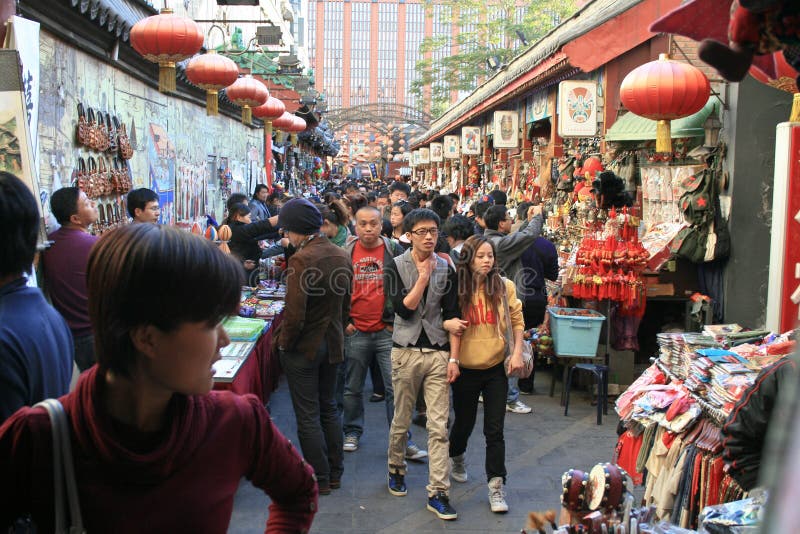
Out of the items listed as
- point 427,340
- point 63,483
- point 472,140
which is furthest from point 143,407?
point 472,140

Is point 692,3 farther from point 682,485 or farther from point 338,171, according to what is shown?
point 338,171

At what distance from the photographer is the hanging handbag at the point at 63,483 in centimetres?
146

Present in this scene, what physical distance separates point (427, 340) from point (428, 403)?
416 millimetres

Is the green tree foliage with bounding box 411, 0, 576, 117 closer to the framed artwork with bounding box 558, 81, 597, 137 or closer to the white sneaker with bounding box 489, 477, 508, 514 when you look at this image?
the framed artwork with bounding box 558, 81, 597, 137

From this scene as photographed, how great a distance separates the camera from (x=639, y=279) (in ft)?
23.6

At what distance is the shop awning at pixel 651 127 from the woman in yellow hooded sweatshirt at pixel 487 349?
402 cm

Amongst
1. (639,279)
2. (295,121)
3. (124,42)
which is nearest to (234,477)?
(639,279)

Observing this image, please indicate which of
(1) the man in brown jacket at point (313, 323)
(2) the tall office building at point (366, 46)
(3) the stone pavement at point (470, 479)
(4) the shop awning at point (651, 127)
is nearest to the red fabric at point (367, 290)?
(1) the man in brown jacket at point (313, 323)

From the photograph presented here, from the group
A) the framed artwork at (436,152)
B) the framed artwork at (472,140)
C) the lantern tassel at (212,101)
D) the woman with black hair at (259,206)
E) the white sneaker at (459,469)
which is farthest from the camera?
the framed artwork at (436,152)

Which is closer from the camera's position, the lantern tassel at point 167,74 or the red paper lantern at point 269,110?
the lantern tassel at point 167,74

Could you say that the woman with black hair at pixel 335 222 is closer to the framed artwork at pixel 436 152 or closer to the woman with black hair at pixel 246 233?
the woman with black hair at pixel 246 233

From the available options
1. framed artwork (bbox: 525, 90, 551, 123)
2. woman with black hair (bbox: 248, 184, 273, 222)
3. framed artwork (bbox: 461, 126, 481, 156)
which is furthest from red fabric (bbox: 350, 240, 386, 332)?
framed artwork (bbox: 461, 126, 481, 156)

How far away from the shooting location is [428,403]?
4977 mm

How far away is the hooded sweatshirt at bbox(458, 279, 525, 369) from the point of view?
15.9 feet
